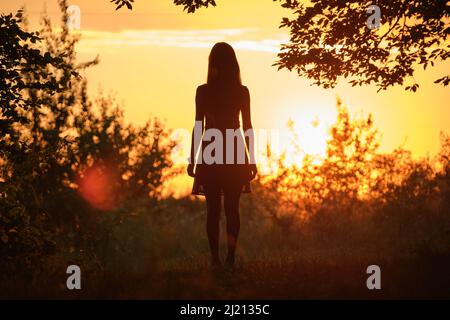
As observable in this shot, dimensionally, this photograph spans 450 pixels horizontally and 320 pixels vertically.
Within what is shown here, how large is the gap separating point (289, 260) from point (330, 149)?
1441 cm

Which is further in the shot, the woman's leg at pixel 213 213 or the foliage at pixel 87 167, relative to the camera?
the foliage at pixel 87 167

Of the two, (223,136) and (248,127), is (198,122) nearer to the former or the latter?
(223,136)

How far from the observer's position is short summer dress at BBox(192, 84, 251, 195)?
10266mm

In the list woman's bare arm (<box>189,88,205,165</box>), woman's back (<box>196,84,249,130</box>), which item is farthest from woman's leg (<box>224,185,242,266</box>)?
woman's back (<box>196,84,249,130</box>)

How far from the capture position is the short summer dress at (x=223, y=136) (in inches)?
404

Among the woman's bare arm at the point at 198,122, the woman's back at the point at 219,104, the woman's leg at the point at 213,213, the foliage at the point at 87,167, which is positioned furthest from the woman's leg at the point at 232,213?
the foliage at the point at 87,167

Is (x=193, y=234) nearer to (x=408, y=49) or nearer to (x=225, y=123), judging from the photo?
(x=408, y=49)

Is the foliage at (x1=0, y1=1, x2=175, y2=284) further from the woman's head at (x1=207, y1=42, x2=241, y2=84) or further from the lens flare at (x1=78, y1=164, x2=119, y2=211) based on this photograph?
the woman's head at (x1=207, y1=42, x2=241, y2=84)

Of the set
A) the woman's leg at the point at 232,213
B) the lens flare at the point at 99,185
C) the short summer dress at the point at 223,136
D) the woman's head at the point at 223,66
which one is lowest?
the woman's leg at the point at 232,213

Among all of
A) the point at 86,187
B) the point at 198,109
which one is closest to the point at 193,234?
the point at 86,187

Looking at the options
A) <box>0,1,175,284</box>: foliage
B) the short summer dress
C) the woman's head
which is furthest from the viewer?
<box>0,1,175,284</box>: foliage

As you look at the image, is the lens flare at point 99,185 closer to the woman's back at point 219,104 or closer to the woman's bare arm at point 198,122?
the woman's bare arm at point 198,122

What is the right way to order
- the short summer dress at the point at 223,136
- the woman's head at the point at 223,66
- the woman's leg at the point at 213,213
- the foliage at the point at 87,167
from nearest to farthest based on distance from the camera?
1. the woman's head at the point at 223,66
2. the short summer dress at the point at 223,136
3. the woman's leg at the point at 213,213
4. the foliage at the point at 87,167

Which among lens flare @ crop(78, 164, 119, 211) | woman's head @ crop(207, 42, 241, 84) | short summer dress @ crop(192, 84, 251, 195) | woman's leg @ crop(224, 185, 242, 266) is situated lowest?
woman's leg @ crop(224, 185, 242, 266)
